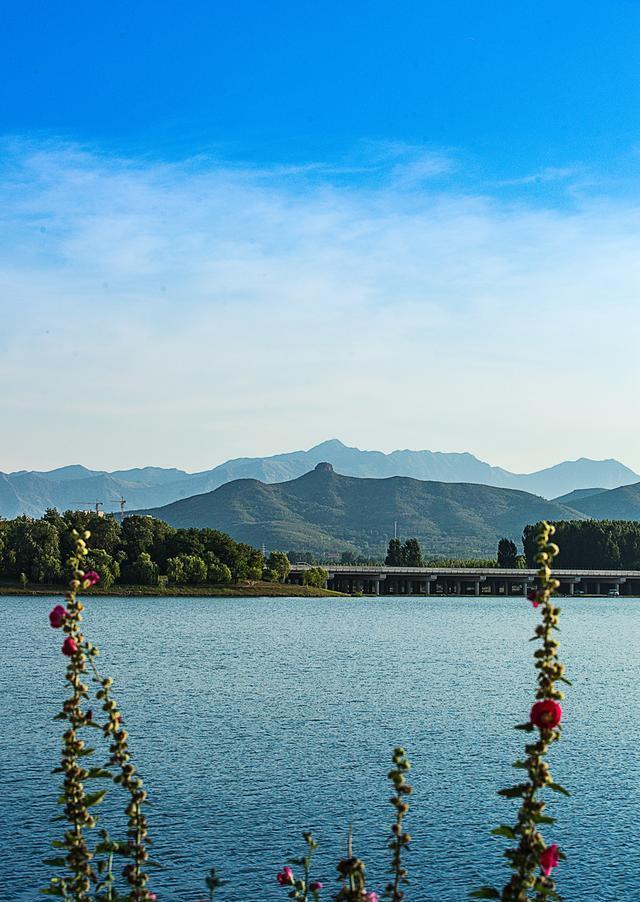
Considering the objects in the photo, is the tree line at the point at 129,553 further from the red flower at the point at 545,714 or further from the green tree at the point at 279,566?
the red flower at the point at 545,714

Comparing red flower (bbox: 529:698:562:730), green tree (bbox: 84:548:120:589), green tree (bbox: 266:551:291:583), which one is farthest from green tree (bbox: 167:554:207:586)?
red flower (bbox: 529:698:562:730)

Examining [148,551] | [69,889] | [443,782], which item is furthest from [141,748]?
[148,551]

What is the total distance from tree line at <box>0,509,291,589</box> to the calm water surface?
216 feet

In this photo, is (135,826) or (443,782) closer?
(135,826)

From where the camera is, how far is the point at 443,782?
3362 cm

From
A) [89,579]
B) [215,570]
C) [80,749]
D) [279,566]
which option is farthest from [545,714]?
[279,566]

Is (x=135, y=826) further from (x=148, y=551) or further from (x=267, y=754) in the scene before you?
(x=148, y=551)

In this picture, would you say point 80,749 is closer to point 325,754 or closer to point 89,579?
point 89,579

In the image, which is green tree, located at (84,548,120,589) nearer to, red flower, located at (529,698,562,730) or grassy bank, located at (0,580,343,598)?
grassy bank, located at (0,580,343,598)

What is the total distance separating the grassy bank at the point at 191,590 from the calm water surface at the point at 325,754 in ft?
207

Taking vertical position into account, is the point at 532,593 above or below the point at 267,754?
above

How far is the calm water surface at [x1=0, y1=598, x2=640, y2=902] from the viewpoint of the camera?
2566 cm

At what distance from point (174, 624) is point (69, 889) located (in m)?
93.3

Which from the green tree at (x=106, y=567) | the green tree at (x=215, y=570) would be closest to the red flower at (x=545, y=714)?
the green tree at (x=106, y=567)
